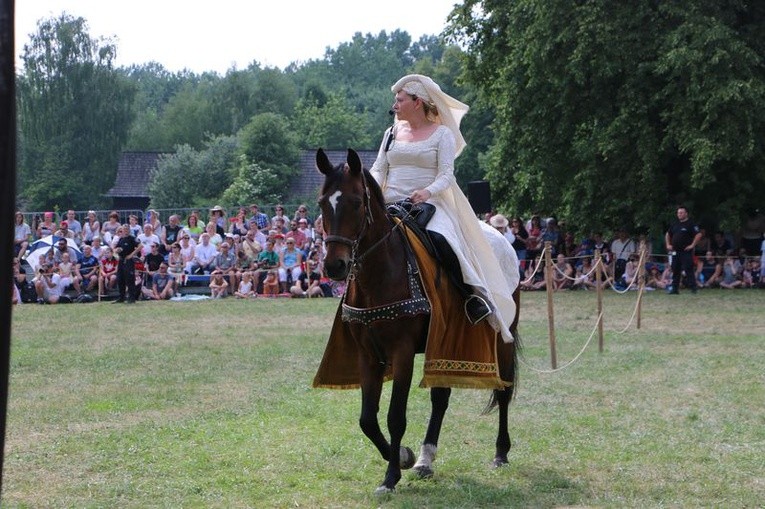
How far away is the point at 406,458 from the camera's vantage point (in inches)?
294

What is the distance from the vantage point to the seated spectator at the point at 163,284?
87.9 feet

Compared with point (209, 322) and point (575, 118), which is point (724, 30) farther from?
point (209, 322)

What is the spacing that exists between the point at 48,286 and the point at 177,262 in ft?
10.2

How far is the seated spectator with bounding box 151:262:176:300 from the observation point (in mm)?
26797

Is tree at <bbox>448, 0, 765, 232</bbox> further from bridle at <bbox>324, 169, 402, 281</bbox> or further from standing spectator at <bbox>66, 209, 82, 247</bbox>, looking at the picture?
bridle at <bbox>324, 169, 402, 281</bbox>

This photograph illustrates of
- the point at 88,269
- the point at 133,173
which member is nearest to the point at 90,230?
the point at 88,269

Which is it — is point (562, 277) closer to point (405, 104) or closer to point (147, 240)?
point (147, 240)

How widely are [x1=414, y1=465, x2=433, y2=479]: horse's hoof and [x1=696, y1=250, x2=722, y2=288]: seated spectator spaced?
22637mm

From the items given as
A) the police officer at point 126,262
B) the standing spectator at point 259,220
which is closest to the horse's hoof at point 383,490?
the police officer at point 126,262

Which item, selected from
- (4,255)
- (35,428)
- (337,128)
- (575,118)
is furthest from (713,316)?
(337,128)

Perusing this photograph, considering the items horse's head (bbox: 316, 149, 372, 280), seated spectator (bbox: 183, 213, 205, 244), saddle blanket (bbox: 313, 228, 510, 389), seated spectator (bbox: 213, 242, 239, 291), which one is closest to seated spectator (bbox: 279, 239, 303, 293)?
seated spectator (bbox: 213, 242, 239, 291)

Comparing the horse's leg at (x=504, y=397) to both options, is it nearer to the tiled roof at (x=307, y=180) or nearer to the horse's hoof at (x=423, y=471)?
the horse's hoof at (x=423, y=471)

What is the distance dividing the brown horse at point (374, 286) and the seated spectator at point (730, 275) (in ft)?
74.3

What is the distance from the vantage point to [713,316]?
71.2 feet
